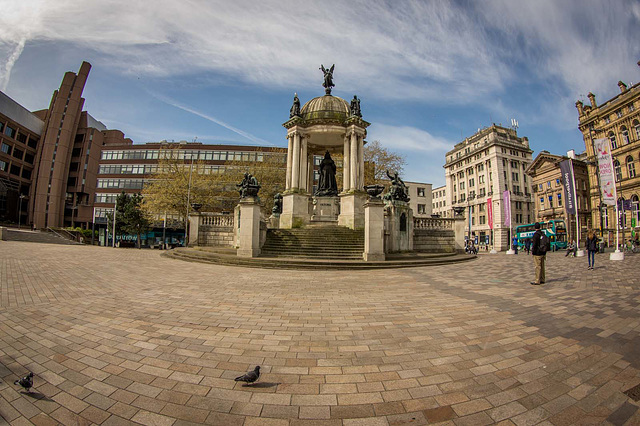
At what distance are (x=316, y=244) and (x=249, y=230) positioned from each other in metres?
3.76

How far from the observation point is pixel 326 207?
787 inches

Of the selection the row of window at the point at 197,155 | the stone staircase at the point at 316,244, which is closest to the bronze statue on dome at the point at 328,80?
the stone staircase at the point at 316,244

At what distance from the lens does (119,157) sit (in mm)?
58594

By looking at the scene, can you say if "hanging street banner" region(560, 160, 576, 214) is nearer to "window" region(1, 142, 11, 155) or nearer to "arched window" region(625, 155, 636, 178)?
"arched window" region(625, 155, 636, 178)

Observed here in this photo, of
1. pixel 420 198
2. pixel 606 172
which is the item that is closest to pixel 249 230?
pixel 606 172

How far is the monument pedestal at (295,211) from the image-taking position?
18.8 metres

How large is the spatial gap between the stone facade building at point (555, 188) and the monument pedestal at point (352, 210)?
43.6 m

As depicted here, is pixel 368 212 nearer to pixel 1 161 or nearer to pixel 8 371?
pixel 8 371

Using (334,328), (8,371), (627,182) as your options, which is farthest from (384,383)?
(627,182)

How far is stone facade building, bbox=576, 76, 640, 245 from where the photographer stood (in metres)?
32.7

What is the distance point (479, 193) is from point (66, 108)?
97690 mm

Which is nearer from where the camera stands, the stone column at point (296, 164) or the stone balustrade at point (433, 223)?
the stone balustrade at point (433, 223)

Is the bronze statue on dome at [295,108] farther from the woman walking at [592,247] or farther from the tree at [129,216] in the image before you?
the tree at [129,216]

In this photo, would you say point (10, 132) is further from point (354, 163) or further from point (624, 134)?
point (624, 134)
